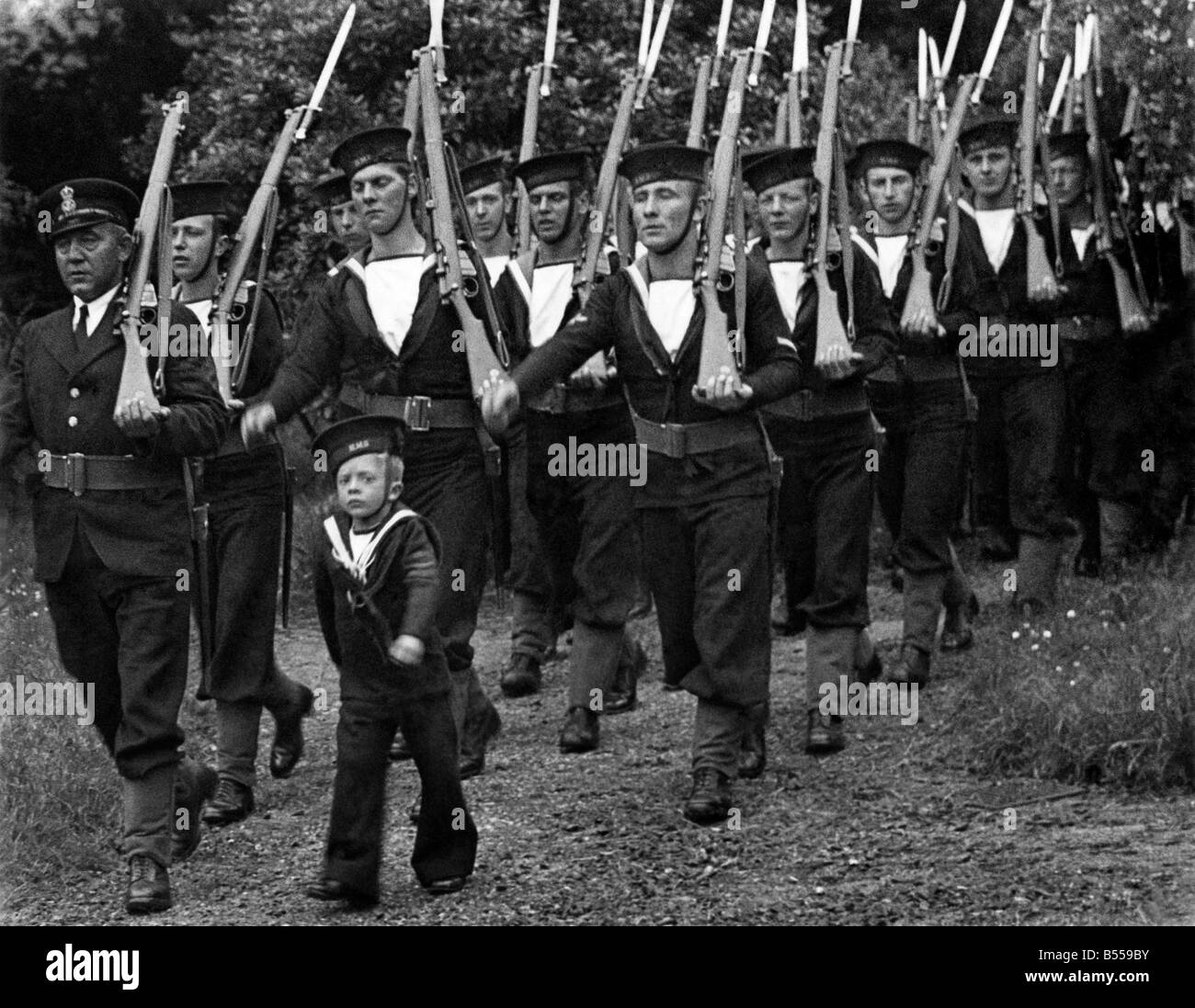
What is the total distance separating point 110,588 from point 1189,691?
11.1 ft

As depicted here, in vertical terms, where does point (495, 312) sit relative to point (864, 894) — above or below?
above

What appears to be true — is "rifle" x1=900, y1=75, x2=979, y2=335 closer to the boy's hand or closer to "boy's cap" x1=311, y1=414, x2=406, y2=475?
"boy's cap" x1=311, y1=414, x2=406, y2=475

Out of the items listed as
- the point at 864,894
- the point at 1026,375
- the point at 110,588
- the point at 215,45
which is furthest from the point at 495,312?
the point at 215,45

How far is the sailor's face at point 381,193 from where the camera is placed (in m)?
7.65

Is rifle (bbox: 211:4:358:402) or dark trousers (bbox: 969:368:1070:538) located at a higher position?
rifle (bbox: 211:4:358:402)

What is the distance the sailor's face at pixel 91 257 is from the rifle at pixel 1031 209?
4.43 m

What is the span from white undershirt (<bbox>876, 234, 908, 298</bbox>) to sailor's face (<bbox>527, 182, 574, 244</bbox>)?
1294mm

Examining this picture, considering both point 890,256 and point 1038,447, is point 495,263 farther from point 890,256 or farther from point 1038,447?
point 1038,447

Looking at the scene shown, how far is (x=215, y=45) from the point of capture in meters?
12.8

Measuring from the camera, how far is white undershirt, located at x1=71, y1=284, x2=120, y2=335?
6734 millimetres

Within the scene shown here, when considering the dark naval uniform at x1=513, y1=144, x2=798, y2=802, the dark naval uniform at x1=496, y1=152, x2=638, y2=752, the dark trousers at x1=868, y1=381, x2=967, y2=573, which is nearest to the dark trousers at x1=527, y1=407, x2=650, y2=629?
the dark naval uniform at x1=496, y1=152, x2=638, y2=752

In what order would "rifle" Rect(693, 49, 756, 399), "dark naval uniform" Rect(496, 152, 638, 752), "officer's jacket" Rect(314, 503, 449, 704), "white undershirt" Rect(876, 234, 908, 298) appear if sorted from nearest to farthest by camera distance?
"officer's jacket" Rect(314, 503, 449, 704) < "rifle" Rect(693, 49, 756, 399) < "dark naval uniform" Rect(496, 152, 638, 752) < "white undershirt" Rect(876, 234, 908, 298)

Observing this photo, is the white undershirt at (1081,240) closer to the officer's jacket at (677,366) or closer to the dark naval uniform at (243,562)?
the officer's jacket at (677,366)

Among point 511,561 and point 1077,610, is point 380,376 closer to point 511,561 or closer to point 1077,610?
point 511,561
